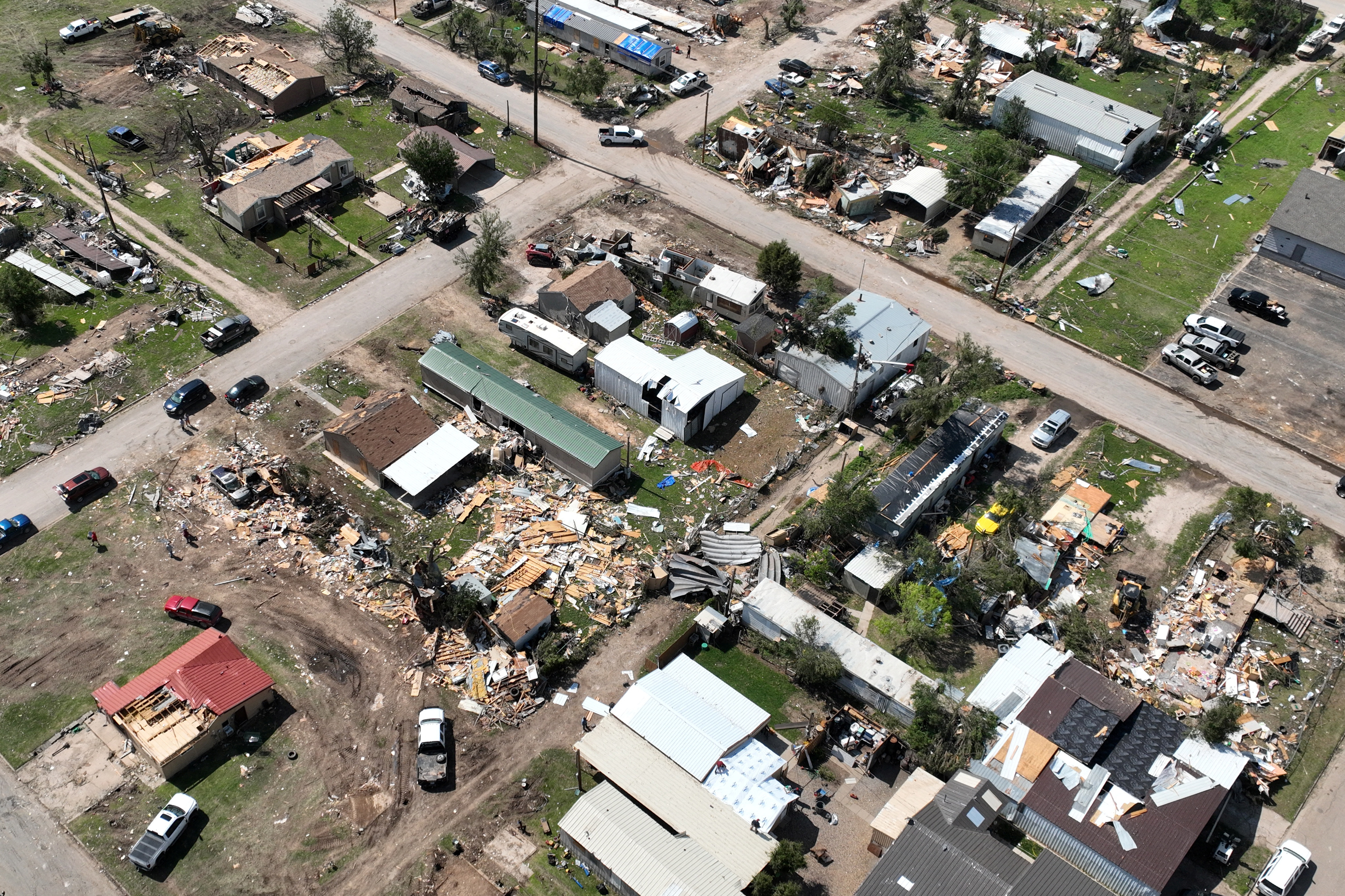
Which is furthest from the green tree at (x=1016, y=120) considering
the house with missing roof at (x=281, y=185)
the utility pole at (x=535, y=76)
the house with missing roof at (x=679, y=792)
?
the house with missing roof at (x=679, y=792)

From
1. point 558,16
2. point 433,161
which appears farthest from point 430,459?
point 558,16

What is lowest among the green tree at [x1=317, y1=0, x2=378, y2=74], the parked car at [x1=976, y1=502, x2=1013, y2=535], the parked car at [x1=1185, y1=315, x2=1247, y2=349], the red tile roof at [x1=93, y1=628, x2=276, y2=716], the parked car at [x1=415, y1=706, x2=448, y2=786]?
the parked car at [x1=415, y1=706, x2=448, y2=786]

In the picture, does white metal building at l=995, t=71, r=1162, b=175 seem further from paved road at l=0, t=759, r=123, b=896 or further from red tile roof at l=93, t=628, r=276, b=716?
paved road at l=0, t=759, r=123, b=896

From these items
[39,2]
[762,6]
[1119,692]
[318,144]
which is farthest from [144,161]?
[1119,692]

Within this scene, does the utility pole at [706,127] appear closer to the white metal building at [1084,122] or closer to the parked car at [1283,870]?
the white metal building at [1084,122]

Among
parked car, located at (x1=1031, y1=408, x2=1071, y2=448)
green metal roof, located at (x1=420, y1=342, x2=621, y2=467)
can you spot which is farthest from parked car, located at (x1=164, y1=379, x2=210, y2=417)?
parked car, located at (x1=1031, y1=408, x2=1071, y2=448)

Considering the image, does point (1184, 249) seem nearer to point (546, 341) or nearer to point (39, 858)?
point (546, 341)

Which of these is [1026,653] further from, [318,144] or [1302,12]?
[1302,12]
